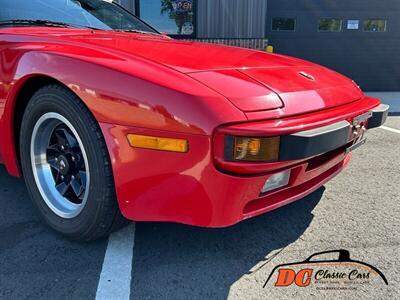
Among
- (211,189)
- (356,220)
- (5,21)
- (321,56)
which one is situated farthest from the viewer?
(321,56)

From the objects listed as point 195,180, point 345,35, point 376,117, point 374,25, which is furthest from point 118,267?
point 374,25

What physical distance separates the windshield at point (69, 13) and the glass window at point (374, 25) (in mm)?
7324

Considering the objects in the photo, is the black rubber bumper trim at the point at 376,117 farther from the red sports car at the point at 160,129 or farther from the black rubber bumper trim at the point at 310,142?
the black rubber bumper trim at the point at 310,142

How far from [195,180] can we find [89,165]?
0.58 metres

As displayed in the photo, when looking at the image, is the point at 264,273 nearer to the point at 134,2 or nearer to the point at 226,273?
the point at 226,273

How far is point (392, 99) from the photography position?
820 cm

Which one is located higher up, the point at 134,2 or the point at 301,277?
the point at 134,2

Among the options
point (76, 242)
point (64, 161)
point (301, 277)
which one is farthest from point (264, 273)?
point (64, 161)

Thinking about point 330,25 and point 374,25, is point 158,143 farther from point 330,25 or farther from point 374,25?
point 374,25

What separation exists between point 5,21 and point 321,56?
768cm

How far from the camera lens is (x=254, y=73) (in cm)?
205

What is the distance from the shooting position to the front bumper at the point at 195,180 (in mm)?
1645

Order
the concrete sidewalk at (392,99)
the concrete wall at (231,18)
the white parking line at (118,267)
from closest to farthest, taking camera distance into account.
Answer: the white parking line at (118,267) → the concrete sidewalk at (392,99) → the concrete wall at (231,18)

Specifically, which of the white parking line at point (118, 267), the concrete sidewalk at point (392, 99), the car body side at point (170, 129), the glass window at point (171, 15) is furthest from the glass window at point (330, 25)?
the white parking line at point (118, 267)
